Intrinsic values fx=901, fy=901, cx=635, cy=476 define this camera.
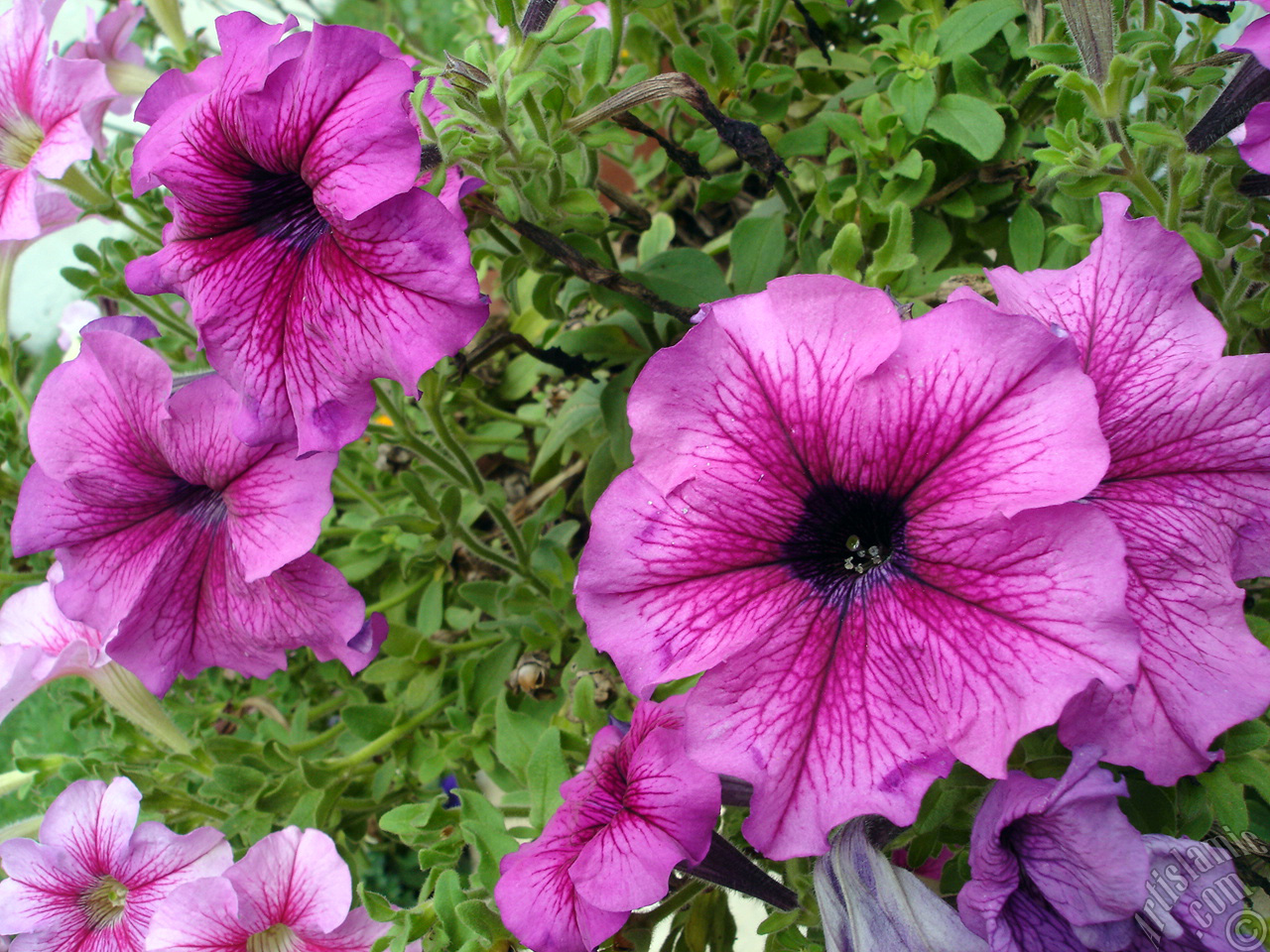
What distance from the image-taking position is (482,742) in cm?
84

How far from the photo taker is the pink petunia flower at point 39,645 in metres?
0.76

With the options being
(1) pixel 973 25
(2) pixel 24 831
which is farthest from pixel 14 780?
(1) pixel 973 25

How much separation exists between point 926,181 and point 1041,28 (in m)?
0.15

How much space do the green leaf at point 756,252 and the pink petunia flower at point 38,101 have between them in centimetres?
53

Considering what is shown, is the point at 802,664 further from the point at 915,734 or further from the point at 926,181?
the point at 926,181

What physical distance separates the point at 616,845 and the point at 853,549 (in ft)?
0.67

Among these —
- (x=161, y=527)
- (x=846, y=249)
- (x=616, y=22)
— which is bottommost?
(x=161, y=527)

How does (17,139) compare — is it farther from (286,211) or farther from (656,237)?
(656,237)

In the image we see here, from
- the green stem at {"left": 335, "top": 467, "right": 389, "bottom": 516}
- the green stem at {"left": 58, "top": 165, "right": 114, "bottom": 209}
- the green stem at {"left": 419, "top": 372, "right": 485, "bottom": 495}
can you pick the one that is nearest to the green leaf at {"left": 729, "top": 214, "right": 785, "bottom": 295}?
the green stem at {"left": 419, "top": 372, "right": 485, "bottom": 495}

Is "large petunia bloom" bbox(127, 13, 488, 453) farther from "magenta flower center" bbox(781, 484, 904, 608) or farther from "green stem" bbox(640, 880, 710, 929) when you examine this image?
"green stem" bbox(640, 880, 710, 929)

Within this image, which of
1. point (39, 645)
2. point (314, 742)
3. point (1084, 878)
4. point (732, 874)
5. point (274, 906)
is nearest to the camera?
point (1084, 878)

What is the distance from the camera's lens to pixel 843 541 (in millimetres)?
491

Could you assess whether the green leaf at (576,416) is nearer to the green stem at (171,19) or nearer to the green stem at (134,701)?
the green stem at (134,701)

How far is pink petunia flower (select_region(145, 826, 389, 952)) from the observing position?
2.18ft
